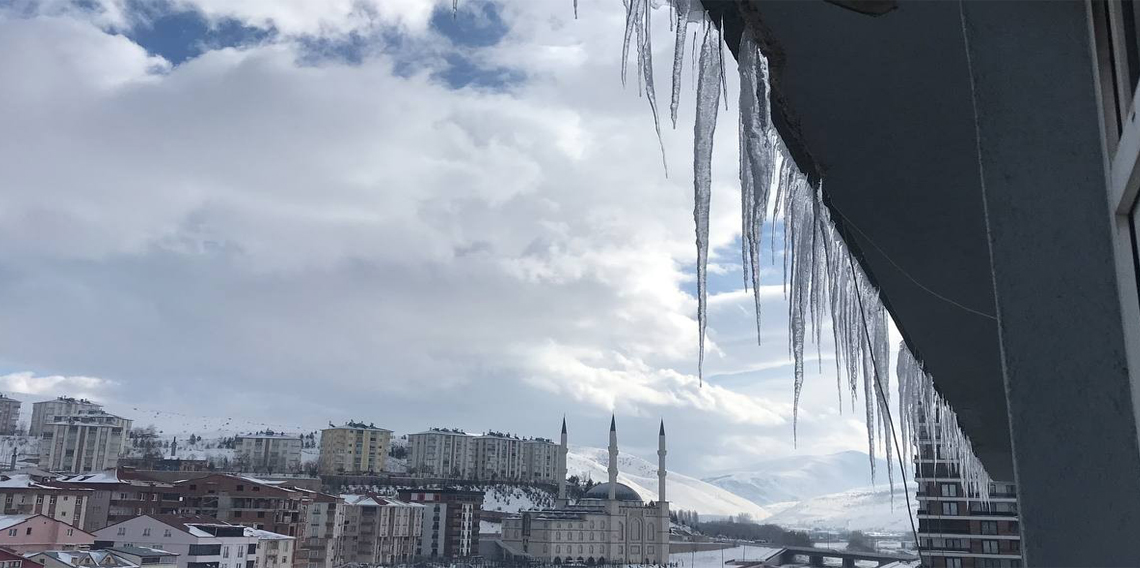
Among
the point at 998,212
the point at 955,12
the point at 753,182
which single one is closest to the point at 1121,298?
the point at 998,212

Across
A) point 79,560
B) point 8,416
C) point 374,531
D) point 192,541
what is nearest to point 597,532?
point 374,531

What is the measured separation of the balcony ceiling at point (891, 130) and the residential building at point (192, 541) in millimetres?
34115

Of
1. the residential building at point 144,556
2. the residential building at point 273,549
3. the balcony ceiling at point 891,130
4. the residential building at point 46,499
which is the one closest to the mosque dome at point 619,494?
the residential building at point 273,549

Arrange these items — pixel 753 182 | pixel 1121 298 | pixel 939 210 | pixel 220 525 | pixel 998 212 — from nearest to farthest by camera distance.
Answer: pixel 1121 298
pixel 998 212
pixel 753 182
pixel 939 210
pixel 220 525

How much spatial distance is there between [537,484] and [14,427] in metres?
75.8

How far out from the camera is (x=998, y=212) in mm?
1808

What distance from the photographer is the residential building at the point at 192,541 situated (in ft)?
106

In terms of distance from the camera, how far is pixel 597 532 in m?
57.3

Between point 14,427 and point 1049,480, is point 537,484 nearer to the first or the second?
point 14,427

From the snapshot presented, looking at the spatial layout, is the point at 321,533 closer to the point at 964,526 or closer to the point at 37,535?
the point at 37,535

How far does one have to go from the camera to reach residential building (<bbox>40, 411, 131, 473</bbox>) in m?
80.9

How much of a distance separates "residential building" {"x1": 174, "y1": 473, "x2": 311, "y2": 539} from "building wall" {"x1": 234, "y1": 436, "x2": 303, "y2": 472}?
177 feet

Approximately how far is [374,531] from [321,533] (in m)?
6.66

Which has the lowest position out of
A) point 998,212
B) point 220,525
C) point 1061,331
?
point 220,525
